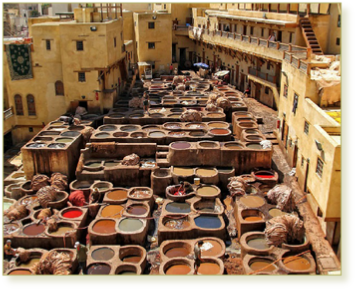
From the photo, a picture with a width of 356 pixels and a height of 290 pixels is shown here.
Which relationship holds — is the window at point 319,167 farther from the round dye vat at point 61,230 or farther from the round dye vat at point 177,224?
the round dye vat at point 61,230

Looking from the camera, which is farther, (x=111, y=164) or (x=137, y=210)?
(x=111, y=164)

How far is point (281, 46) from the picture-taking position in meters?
31.4

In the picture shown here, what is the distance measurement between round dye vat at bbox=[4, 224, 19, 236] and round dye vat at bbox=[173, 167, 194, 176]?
30.5ft

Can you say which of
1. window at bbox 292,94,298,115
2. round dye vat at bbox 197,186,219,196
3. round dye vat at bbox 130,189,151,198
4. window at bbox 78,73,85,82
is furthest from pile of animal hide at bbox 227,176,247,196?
window at bbox 78,73,85,82

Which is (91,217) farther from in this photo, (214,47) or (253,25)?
(214,47)

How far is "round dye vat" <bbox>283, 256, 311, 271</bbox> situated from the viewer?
52.2 ft

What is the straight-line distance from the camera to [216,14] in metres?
46.6

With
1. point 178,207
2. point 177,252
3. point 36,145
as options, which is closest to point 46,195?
point 36,145

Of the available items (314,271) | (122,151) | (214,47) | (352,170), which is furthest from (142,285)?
(214,47)

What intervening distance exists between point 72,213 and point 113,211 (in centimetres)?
214

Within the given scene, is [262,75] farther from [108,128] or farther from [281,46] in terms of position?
[108,128]

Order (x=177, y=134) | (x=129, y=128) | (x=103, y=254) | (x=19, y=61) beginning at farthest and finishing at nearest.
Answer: (x=19, y=61) < (x=129, y=128) < (x=177, y=134) < (x=103, y=254)

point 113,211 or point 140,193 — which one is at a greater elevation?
point 140,193

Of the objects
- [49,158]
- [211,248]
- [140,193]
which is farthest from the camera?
[49,158]
